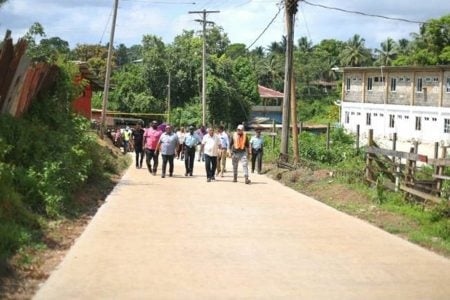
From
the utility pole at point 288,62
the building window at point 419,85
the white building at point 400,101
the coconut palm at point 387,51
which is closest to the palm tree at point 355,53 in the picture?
the coconut palm at point 387,51

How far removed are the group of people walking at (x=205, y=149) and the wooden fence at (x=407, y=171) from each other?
370cm

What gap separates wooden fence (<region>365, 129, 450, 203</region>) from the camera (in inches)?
511

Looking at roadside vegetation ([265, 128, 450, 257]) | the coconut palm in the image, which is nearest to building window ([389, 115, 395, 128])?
the coconut palm

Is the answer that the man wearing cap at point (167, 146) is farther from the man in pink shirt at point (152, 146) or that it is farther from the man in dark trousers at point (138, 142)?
the man in dark trousers at point (138, 142)

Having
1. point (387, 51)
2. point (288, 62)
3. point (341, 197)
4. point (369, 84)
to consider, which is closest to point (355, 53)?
point (387, 51)

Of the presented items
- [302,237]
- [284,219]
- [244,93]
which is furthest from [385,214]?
[244,93]

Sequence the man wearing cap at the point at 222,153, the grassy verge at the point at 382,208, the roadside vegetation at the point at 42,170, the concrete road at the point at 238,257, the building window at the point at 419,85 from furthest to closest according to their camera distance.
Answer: the building window at the point at 419,85 → the man wearing cap at the point at 222,153 → the grassy verge at the point at 382,208 → the roadside vegetation at the point at 42,170 → the concrete road at the point at 238,257

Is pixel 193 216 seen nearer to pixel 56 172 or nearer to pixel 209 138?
pixel 56 172

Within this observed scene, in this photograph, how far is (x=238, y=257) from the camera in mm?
8734

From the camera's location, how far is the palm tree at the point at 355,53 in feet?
297

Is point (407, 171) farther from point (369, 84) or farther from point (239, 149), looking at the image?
point (369, 84)

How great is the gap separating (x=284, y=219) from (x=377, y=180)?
160 inches

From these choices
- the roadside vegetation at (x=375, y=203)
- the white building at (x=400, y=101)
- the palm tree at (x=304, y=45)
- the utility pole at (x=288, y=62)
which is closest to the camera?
the roadside vegetation at (x=375, y=203)

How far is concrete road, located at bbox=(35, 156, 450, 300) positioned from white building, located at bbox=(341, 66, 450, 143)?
1549 inches
